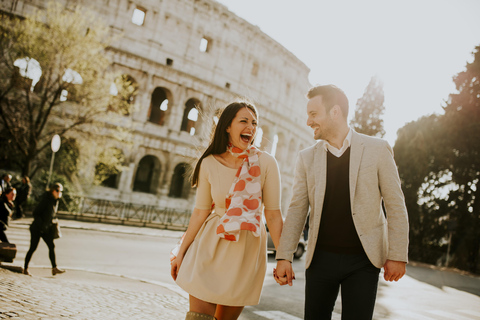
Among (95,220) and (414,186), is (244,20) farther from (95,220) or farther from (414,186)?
(95,220)

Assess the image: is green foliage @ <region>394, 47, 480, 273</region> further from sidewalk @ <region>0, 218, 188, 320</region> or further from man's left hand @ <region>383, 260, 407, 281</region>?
man's left hand @ <region>383, 260, 407, 281</region>

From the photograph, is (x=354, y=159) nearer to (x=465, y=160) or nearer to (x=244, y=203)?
(x=244, y=203)

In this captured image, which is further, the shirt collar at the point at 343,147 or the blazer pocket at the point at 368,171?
the shirt collar at the point at 343,147

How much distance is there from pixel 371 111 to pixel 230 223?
46451 millimetres

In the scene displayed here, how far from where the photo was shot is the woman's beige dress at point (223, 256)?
9.52 ft

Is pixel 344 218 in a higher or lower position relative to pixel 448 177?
lower

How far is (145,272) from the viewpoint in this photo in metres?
9.77

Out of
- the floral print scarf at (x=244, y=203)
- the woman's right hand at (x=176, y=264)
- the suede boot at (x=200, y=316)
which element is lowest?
the suede boot at (x=200, y=316)

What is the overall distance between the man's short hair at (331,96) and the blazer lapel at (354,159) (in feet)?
0.80

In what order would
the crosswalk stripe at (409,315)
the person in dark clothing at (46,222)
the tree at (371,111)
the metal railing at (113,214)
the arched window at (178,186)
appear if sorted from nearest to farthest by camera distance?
the crosswalk stripe at (409,315) < the person in dark clothing at (46,222) < the metal railing at (113,214) < the arched window at (178,186) < the tree at (371,111)

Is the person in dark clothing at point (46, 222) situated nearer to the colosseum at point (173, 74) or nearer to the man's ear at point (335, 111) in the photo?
the man's ear at point (335, 111)

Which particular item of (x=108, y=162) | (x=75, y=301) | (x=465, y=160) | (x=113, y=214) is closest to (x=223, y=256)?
(x=75, y=301)

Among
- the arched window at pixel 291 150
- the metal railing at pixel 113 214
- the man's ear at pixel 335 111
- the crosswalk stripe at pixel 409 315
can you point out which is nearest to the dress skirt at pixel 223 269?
the man's ear at pixel 335 111

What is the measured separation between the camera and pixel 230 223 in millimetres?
2928
